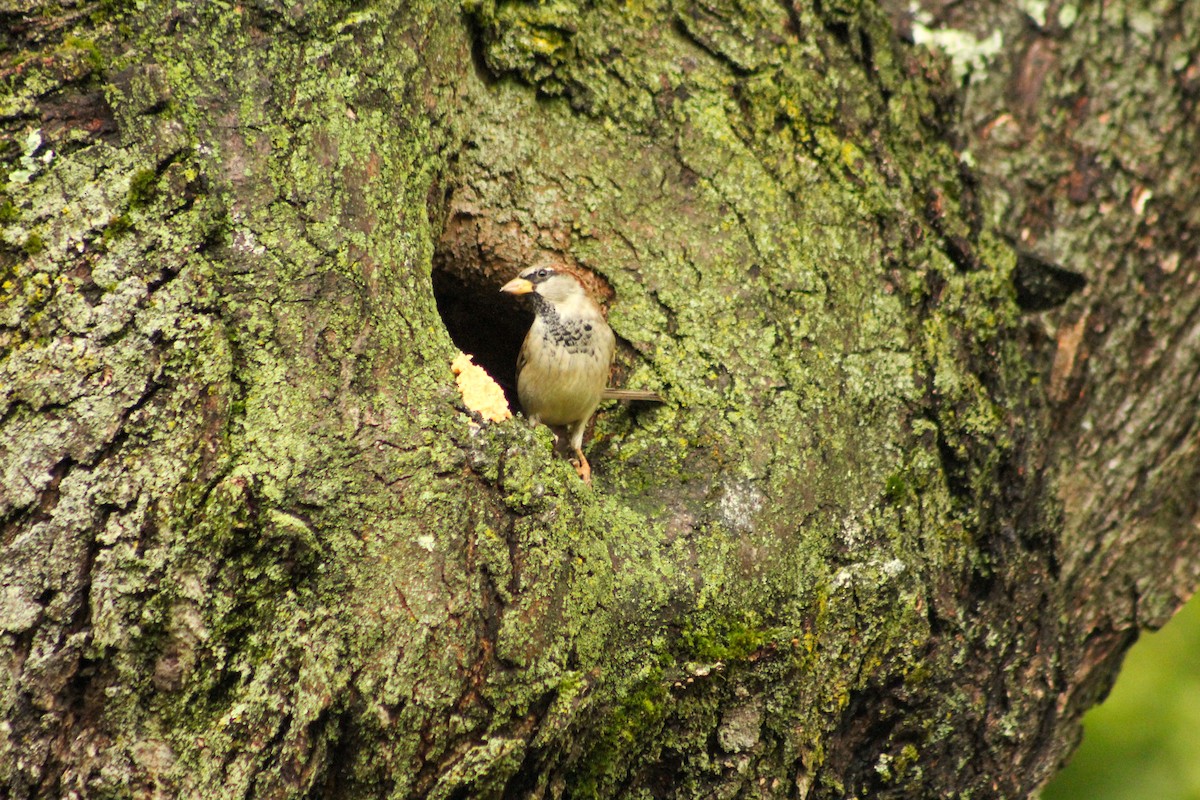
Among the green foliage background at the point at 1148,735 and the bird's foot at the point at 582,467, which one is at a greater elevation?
the bird's foot at the point at 582,467

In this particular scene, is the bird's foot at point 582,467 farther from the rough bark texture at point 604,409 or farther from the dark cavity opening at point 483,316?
the dark cavity opening at point 483,316

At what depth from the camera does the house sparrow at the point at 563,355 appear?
121 inches

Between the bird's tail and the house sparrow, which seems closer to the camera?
the bird's tail

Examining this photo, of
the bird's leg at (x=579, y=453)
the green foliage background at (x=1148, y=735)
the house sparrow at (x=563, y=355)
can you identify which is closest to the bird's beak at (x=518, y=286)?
the house sparrow at (x=563, y=355)

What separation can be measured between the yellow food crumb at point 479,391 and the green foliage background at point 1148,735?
3.21m

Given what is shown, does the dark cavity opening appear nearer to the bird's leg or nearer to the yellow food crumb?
the bird's leg

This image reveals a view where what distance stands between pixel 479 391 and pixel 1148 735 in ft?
11.1

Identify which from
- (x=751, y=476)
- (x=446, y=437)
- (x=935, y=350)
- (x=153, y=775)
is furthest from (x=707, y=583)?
(x=153, y=775)

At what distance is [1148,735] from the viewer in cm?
429

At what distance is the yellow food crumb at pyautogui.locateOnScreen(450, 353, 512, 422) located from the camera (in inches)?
99.0

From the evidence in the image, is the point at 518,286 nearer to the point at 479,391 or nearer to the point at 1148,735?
the point at 479,391

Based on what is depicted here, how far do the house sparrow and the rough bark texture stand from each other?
0.10 metres

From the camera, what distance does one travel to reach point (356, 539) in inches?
81.3

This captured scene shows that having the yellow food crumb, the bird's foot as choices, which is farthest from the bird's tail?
the yellow food crumb
